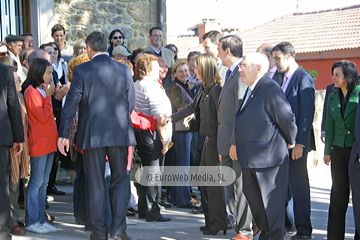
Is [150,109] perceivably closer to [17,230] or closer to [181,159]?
[181,159]

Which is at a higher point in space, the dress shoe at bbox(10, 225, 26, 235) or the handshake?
the handshake

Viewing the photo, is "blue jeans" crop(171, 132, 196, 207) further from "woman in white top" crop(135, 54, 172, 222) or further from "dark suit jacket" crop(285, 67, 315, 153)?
"dark suit jacket" crop(285, 67, 315, 153)

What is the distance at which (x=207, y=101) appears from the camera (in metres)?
5.61

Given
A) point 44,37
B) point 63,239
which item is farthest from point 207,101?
point 44,37

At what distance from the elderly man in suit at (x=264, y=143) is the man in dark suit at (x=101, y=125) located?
3.86ft

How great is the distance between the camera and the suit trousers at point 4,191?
4.93 meters

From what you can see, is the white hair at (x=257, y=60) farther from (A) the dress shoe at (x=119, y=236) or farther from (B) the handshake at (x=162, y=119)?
(A) the dress shoe at (x=119, y=236)

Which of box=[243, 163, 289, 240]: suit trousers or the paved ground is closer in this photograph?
box=[243, 163, 289, 240]: suit trousers

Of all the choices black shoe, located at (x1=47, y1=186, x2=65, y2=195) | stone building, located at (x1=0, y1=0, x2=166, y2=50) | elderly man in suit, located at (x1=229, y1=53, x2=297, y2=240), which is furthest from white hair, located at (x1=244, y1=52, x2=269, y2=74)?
stone building, located at (x1=0, y1=0, x2=166, y2=50)

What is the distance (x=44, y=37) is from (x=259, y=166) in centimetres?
553

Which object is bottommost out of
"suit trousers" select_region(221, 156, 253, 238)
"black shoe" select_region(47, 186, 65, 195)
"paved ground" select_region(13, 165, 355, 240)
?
"paved ground" select_region(13, 165, 355, 240)

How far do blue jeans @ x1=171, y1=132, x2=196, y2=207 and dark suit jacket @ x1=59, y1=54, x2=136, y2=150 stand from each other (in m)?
1.95

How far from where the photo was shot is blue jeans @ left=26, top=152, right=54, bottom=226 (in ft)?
17.9

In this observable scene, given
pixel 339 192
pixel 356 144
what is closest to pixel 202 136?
pixel 339 192
